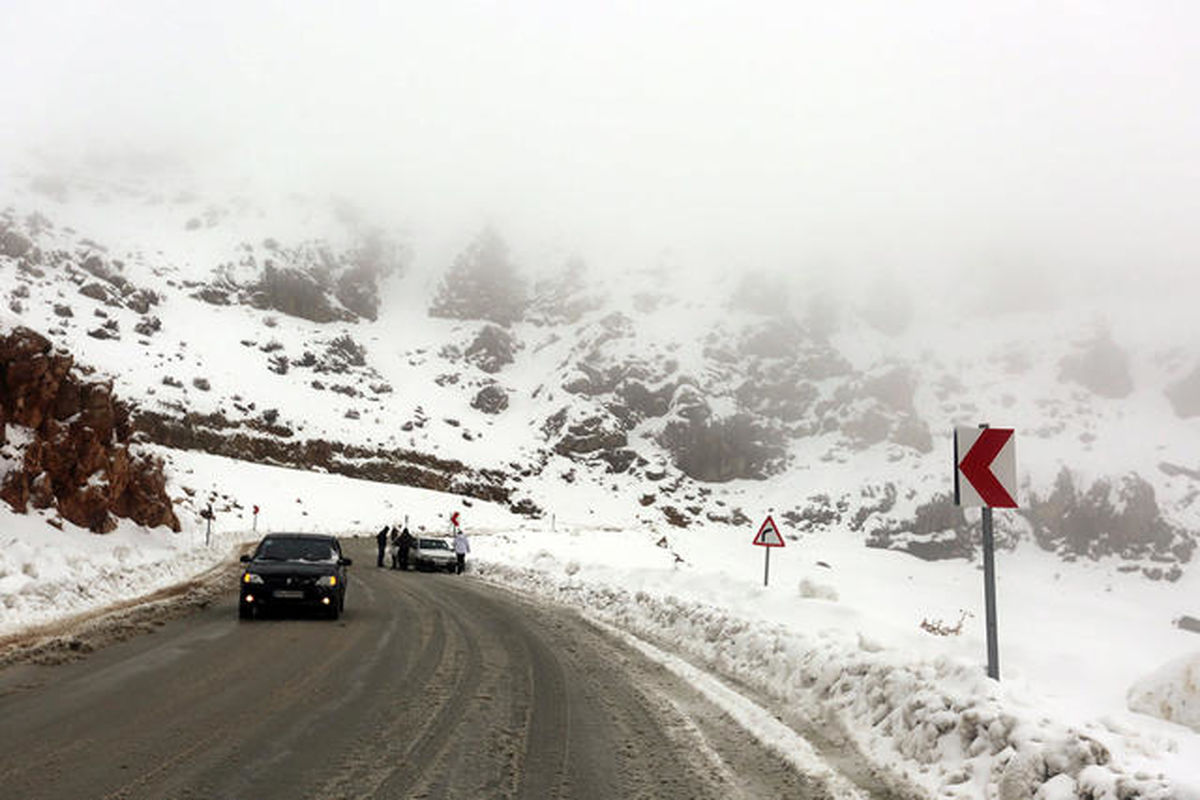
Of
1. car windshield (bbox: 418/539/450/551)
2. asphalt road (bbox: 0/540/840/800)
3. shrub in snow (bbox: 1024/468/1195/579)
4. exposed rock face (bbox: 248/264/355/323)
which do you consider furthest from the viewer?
exposed rock face (bbox: 248/264/355/323)

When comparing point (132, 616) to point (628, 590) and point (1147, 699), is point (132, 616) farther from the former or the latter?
point (1147, 699)

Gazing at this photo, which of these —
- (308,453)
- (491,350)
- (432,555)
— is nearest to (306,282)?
(491,350)

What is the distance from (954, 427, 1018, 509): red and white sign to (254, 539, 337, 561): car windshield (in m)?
11.5

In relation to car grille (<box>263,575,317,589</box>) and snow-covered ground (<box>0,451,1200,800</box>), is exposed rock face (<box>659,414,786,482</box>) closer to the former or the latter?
snow-covered ground (<box>0,451,1200,800</box>)

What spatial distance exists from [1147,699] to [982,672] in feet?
4.65

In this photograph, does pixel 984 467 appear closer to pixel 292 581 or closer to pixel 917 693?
pixel 917 693

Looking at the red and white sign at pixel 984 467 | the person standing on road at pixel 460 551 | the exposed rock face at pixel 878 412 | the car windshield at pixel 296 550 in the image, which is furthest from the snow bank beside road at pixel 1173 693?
the exposed rock face at pixel 878 412

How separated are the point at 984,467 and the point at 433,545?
27.7 meters

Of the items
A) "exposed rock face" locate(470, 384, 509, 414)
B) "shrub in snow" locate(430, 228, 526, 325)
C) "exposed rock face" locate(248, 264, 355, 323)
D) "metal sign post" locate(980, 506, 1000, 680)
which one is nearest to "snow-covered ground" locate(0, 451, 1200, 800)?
"metal sign post" locate(980, 506, 1000, 680)

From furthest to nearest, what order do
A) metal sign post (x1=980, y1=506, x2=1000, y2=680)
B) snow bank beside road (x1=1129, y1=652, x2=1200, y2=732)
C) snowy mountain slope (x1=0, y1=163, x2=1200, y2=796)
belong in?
snowy mountain slope (x1=0, y1=163, x2=1200, y2=796), metal sign post (x1=980, y1=506, x2=1000, y2=680), snow bank beside road (x1=1129, y1=652, x2=1200, y2=732)

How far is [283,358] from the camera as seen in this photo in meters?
114

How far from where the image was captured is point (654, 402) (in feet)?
458

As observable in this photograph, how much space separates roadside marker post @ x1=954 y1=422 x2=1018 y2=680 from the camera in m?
6.55

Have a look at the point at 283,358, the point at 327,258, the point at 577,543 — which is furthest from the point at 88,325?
the point at 577,543
